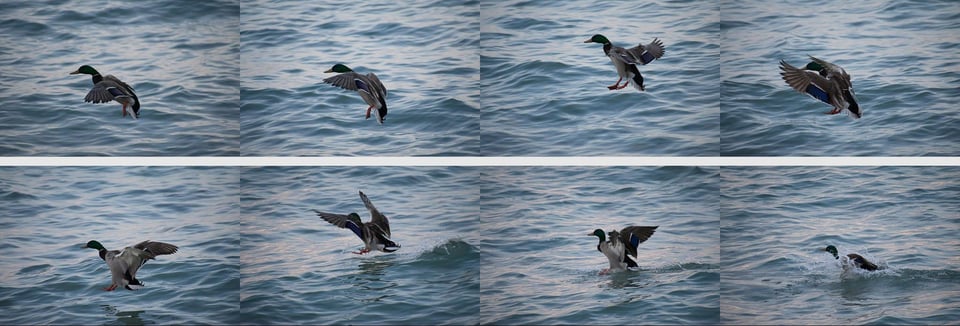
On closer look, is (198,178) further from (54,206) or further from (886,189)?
(886,189)

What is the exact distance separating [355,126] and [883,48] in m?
3.13

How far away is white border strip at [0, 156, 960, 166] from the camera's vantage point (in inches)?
211

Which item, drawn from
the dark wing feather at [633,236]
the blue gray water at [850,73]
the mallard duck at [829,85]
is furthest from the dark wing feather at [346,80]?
the mallard duck at [829,85]

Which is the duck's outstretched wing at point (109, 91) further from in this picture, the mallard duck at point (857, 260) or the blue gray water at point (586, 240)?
the mallard duck at point (857, 260)

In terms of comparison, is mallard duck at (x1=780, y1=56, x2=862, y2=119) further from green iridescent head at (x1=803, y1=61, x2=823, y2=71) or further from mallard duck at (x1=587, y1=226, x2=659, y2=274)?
mallard duck at (x1=587, y1=226, x2=659, y2=274)

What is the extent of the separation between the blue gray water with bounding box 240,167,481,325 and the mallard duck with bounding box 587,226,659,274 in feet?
2.47

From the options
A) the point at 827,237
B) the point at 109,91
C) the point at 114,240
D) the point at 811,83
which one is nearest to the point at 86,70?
the point at 109,91

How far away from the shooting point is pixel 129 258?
5395 millimetres

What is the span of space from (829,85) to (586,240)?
1.67 metres

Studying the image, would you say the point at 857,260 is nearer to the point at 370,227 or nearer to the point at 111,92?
the point at 370,227

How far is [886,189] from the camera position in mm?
5387

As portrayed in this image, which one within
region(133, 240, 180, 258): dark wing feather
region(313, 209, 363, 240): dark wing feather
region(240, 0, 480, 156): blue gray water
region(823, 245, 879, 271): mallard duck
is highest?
region(240, 0, 480, 156): blue gray water

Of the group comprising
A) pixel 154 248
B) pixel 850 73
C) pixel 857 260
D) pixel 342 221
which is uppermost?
pixel 850 73

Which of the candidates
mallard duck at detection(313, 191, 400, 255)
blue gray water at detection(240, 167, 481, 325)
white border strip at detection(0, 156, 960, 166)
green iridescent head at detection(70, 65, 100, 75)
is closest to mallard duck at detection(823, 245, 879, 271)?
white border strip at detection(0, 156, 960, 166)
